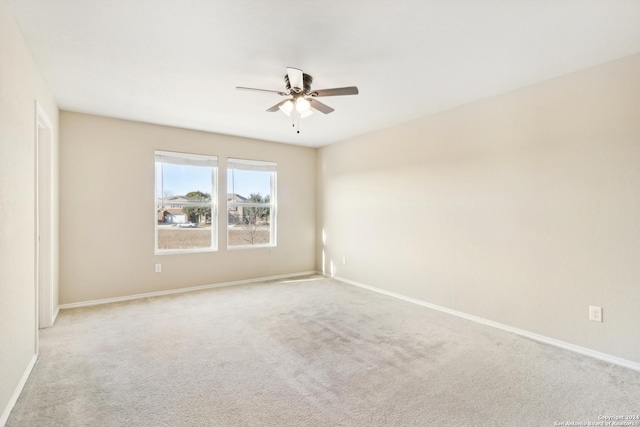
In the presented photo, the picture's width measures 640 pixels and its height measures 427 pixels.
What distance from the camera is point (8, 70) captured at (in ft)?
6.44

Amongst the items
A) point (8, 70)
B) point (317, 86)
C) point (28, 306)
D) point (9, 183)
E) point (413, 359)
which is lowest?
point (413, 359)

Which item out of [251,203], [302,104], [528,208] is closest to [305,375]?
[302,104]

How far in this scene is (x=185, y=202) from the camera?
4.82 metres

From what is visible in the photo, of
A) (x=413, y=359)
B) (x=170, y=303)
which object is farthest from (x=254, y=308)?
(x=413, y=359)

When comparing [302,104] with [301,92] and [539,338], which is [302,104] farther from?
[539,338]

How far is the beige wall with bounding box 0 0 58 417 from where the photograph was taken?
1854 mm

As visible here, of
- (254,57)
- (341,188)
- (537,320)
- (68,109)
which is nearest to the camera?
(254,57)

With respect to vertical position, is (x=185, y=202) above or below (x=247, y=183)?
below

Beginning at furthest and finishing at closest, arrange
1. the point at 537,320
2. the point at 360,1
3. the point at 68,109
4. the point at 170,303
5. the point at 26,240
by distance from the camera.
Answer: the point at 170,303, the point at 68,109, the point at 537,320, the point at 26,240, the point at 360,1

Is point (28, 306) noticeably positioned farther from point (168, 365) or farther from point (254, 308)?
point (254, 308)

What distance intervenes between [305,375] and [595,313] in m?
2.51

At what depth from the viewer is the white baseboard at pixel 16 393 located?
1794mm

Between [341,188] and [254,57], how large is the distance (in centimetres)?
325

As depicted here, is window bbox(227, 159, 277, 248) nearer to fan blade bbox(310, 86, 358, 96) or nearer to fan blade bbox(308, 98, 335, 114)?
fan blade bbox(308, 98, 335, 114)
